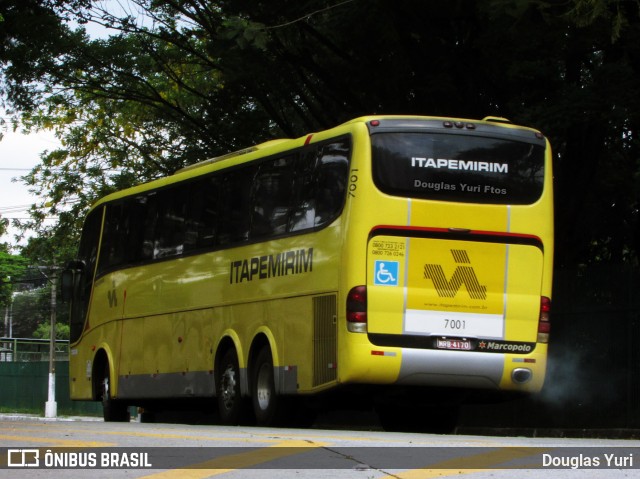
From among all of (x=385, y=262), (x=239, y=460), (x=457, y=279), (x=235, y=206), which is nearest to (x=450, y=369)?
(x=457, y=279)

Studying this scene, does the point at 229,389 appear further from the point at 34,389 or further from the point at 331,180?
the point at 34,389

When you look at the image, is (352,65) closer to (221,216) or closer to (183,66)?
(221,216)

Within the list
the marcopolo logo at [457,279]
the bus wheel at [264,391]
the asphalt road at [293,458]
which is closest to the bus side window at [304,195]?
the marcopolo logo at [457,279]

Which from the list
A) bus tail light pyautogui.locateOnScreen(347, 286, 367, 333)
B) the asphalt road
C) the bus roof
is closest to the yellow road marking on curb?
the asphalt road

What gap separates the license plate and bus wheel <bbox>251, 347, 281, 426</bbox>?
2.42 m

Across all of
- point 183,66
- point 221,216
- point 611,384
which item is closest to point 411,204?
point 221,216

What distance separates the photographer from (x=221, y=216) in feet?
60.1

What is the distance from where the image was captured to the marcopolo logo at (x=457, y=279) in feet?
50.4

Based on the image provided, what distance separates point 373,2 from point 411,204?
6.03 m

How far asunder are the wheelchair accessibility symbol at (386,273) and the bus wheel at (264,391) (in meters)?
2.37

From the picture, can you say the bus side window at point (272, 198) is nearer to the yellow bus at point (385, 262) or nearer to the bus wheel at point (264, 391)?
the yellow bus at point (385, 262)

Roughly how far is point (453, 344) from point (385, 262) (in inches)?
49.4

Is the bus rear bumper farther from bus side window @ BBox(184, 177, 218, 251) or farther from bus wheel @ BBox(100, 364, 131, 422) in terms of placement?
bus wheel @ BBox(100, 364, 131, 422)

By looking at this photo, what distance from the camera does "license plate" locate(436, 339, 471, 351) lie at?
1530cm
